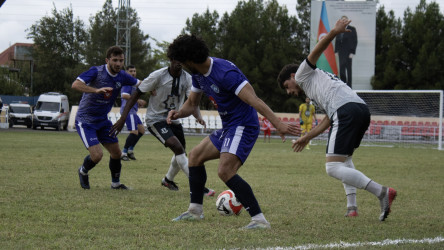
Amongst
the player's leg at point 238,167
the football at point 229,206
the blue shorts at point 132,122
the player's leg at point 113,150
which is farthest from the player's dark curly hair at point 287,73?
the blue shorts at point 132,122

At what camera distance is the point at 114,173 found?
8.84 m

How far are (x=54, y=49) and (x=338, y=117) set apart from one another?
199ft

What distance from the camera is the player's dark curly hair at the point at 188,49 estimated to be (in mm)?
5371

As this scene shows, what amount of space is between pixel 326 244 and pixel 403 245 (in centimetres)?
62

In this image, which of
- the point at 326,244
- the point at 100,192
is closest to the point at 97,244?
the point at 326,244

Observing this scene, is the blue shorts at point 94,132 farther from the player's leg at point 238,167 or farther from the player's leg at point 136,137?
the player's leg at point 136,137

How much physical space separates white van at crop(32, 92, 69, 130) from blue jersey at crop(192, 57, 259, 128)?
118ft

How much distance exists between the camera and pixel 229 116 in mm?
5723

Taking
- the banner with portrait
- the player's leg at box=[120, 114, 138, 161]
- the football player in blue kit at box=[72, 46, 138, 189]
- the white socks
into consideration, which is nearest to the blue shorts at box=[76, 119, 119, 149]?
the football player in blue kit at box=[72, 46, 138, 189]

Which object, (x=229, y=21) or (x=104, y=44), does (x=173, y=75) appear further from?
(x=104, y=44)

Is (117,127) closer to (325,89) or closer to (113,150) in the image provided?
(113,150)

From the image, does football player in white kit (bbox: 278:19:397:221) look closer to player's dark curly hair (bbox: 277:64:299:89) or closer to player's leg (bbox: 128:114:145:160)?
player's dark curly hair (bbox: 277:64:299:89)

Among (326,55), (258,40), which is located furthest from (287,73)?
(258,40)

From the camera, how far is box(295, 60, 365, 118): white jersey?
6.00m
